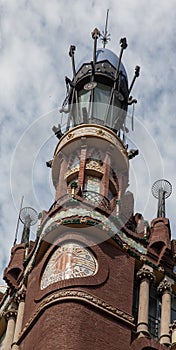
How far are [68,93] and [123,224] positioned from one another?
25.8 feet

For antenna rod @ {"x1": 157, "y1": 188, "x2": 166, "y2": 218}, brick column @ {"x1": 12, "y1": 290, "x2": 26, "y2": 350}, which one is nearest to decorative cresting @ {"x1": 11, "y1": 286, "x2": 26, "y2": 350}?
brick column @ {"x1": 12, "y1": 290, "x2": 26, "y2": 350}

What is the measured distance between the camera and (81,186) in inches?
1200

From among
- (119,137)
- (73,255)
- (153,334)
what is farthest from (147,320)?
(119,137)

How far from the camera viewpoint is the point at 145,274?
93.4 ft

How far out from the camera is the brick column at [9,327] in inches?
1119

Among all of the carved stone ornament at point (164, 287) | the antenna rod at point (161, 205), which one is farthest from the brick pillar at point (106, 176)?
the carved stone ornament at point (164, 287)

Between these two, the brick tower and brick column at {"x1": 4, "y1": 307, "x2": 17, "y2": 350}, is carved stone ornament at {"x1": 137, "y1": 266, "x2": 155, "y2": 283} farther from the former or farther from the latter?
brick column at {"x1": 4, "y1": 307, "x2": 17, "y2": 350}

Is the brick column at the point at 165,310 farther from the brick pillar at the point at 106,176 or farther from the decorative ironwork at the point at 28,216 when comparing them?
the decorative ironwork at the point at 28,216

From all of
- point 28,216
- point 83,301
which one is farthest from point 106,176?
point 83,301

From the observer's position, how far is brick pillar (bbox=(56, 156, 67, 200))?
103ft

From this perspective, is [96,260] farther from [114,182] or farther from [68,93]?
[68,93]

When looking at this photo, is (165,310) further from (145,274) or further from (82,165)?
(82,165)

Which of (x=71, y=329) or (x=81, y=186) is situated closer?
(x=71, y=329)

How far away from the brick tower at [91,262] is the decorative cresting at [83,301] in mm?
26
